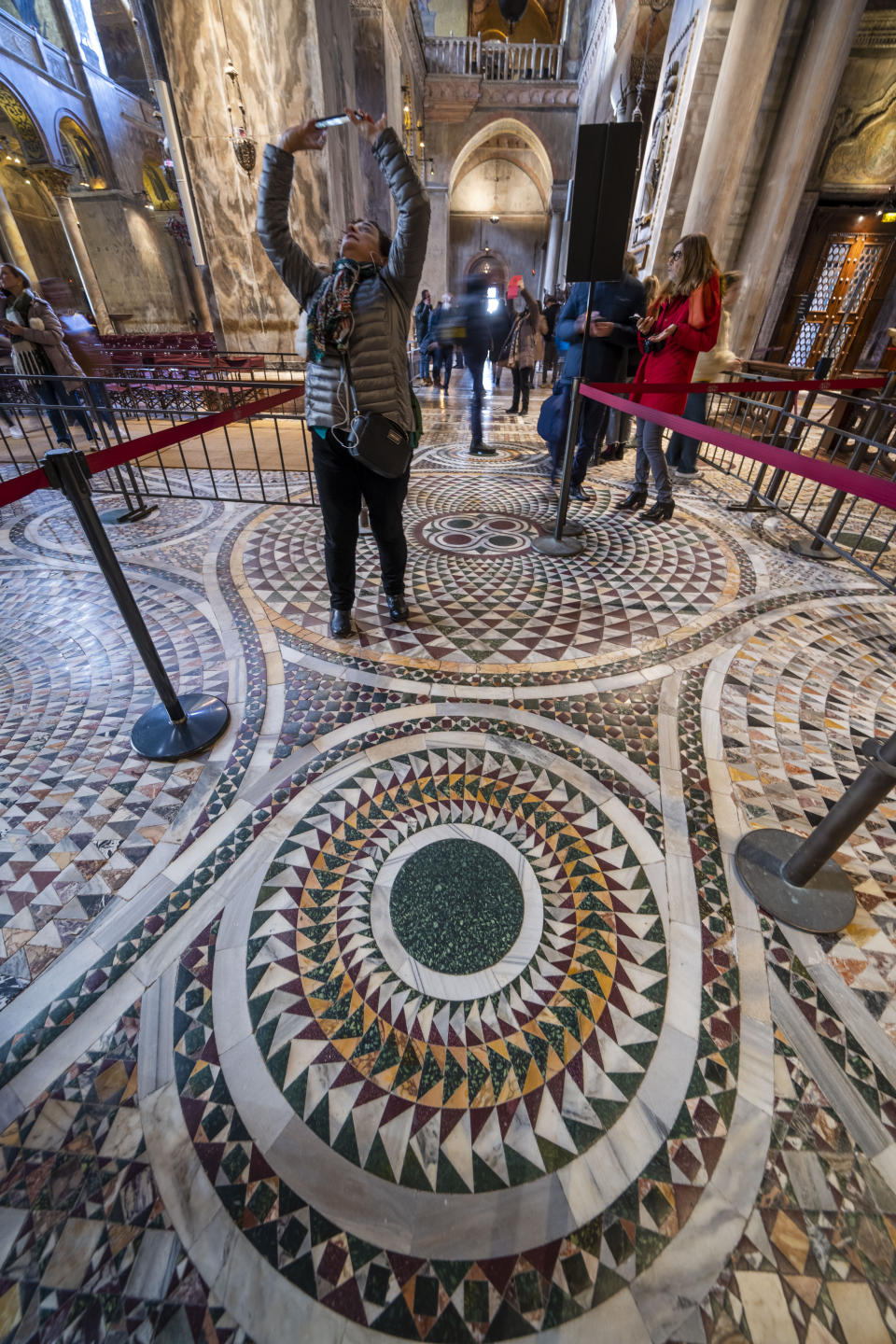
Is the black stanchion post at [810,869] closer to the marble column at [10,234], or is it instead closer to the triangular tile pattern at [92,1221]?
the triangular tile pattern at [92,1221]

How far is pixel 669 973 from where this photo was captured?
141 cm

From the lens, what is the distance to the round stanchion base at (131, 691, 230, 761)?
205cm

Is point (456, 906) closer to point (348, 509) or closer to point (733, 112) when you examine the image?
point (348, 509)

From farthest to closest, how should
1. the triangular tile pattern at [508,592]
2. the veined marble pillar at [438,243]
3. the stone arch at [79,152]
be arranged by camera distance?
the veined marble pillar at [438,243], the stone arch at [79,152], the triangular tile pattern at [508,592]

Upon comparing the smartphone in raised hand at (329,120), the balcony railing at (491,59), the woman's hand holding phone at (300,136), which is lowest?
the woman's hand holding phone at (300,136)

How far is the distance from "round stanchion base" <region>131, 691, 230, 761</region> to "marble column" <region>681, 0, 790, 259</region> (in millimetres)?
7348

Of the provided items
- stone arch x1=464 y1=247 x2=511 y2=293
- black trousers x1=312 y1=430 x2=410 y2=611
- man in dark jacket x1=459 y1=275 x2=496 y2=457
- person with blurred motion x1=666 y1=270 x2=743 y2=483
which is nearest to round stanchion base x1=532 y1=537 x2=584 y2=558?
black trousers x1=312 y1=430 x2=410 y2=611

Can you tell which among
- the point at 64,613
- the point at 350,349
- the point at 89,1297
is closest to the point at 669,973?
the point at 89,1297

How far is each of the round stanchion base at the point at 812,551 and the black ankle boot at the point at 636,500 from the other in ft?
3.66

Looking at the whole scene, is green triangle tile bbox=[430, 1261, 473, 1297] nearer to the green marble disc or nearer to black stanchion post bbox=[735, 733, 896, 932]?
the green marble disc

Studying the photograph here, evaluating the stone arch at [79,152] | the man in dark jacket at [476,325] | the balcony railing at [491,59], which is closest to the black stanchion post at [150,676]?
the man in dark jacket at [476,325]

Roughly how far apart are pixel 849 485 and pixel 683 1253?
1.71 metres

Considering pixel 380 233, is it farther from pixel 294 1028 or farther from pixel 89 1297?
pixel 89 1297

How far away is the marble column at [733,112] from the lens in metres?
5.88
